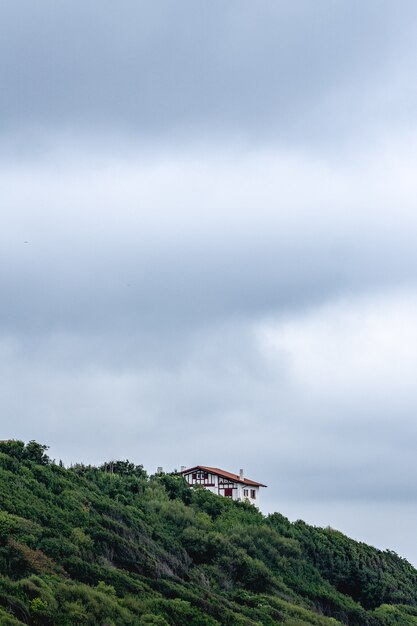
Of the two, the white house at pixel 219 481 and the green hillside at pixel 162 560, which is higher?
the white house at pixel 219 481

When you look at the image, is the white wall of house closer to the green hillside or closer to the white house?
the white house

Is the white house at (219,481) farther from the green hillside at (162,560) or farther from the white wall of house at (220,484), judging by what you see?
the green hillside at (162,560)

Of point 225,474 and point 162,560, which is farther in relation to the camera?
point 225,474

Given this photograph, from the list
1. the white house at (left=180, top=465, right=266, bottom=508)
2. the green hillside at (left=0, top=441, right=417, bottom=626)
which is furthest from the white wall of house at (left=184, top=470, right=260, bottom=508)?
the green hillside at (left=0, top=441, right=417, bottom=626)

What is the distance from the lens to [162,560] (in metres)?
64.4

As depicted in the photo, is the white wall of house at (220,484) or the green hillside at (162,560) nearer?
the green hillside at (162,560)

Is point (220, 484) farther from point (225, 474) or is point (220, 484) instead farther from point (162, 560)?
point (162, 560)

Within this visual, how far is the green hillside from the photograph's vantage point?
158 ft

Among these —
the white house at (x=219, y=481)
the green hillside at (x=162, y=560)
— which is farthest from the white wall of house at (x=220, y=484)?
the green hillside at (x=162, y=560)

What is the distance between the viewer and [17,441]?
2825 inches

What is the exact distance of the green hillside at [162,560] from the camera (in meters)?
48.1

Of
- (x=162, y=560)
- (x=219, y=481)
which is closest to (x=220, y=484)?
(x=219, y=481)

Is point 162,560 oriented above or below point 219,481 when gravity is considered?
below

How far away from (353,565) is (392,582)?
4.88 m
